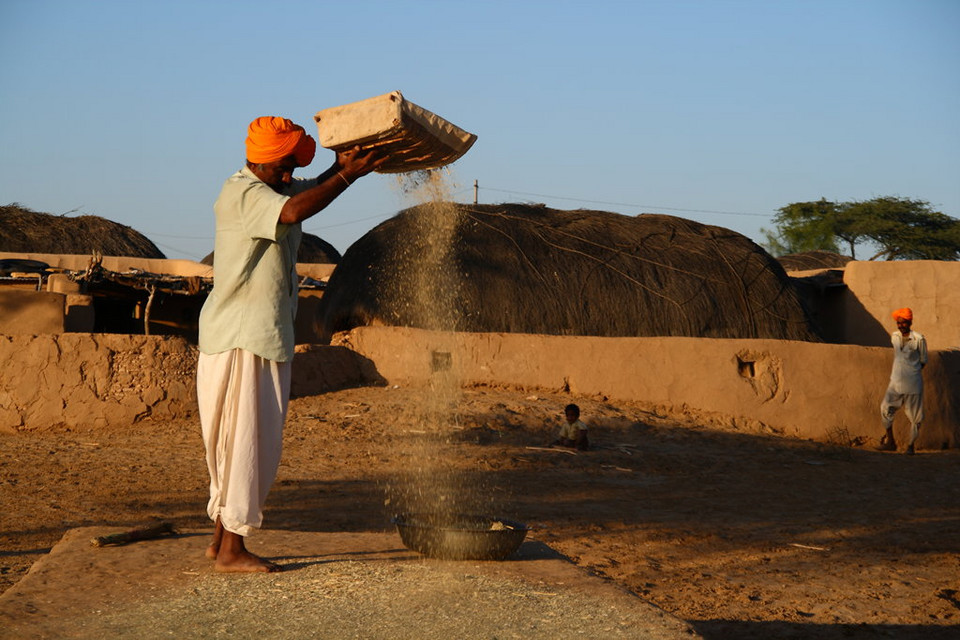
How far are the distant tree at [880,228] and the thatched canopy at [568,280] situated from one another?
1805 cm

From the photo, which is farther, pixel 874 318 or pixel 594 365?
pixel 874 318

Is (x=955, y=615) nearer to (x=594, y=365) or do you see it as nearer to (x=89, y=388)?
(x=594, y=365)

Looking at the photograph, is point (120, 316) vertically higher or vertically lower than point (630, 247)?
lower

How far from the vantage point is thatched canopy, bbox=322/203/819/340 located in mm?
10984

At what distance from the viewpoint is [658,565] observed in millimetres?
4973

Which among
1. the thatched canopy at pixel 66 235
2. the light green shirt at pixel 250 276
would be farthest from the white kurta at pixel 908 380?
the thatched canopy at pixel 66 235

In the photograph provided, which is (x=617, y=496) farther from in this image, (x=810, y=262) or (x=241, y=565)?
(x=810, y=262)

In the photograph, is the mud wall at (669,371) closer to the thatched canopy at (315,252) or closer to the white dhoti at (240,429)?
the white dhoti at (240,429)

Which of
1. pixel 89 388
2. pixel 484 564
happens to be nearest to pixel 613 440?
pixel 89 388

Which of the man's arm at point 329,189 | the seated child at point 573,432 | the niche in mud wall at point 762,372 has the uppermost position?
the man's arm at point 329,189

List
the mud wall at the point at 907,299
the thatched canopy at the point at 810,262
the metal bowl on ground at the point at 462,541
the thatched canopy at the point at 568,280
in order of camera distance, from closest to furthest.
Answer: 1. the metal bowl on ground at the point at 462,541
2. the thatched canopy at the point at 568,280
3. the mud wall at the point at 907,299
4. the thatched canopy at the point at 810,262

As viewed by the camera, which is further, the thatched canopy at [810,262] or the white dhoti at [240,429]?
the thatched canopy at [810,262]

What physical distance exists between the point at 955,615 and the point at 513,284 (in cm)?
738

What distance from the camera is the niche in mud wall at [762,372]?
10.0 m
